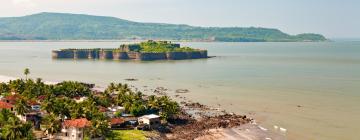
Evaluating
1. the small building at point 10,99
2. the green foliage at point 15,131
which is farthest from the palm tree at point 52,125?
the small building at point 10,99

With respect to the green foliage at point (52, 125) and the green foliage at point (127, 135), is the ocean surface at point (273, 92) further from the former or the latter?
the green foliage at point (52, 125)

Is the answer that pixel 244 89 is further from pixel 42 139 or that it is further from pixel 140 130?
pixel 42 139

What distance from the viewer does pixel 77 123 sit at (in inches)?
2525

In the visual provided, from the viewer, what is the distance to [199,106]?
9906 centimetres

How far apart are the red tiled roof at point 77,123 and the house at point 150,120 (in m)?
12.4

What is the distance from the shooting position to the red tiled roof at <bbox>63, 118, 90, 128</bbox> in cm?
6375

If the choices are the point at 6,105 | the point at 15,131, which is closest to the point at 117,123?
the point at 6,105

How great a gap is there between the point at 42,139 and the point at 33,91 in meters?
29.8

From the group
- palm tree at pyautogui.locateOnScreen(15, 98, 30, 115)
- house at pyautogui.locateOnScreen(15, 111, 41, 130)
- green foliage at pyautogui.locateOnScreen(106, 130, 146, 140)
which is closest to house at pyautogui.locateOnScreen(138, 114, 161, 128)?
green foliage at pyautogui.locateOnScreen(106, 130, 146, 140)

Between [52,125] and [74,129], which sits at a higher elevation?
[52,125]

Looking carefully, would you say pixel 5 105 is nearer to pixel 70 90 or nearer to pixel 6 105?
pixel 6 105

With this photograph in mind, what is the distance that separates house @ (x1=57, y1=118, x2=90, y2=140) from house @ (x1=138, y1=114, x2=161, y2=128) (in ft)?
40.5

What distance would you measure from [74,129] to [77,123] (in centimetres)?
94

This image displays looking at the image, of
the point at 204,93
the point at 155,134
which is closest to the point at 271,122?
the point at 155,134
